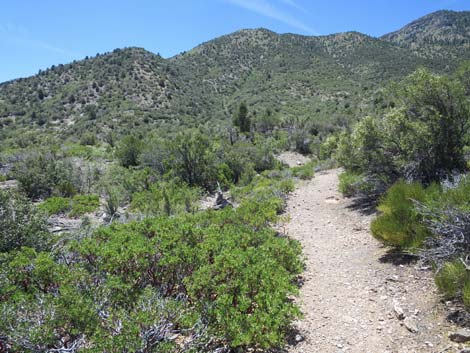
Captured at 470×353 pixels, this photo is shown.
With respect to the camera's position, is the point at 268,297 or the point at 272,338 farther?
the point at 268,297

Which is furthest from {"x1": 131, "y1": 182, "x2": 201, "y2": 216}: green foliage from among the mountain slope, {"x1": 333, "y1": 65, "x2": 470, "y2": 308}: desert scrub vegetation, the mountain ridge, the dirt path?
the mountain slope

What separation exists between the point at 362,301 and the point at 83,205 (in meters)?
9.58

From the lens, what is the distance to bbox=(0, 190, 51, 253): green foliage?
20.7ft

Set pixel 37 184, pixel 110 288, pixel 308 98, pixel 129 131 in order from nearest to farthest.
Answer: pixel 110 288 → pixel 37 184 → pixel 129 131 → pixel 308 98

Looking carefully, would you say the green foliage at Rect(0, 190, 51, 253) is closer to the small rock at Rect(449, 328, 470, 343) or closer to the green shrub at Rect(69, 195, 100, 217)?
the green shrub at Rect(69, 195, 100, 217)

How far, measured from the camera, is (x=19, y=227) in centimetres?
654

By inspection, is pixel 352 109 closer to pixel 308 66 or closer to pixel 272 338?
pixel 308 66

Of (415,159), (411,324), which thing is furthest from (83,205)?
(411,324)

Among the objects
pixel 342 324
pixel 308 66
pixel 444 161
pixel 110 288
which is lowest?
pixel 342 324

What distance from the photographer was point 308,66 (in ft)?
180

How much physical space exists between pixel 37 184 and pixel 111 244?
36.1 feet

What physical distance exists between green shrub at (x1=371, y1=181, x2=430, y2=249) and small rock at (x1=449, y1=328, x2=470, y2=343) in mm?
1840

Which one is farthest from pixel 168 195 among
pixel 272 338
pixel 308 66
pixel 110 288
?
pixel 308 66

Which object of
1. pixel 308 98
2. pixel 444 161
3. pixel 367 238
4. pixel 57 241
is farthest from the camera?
pixel 308 98
